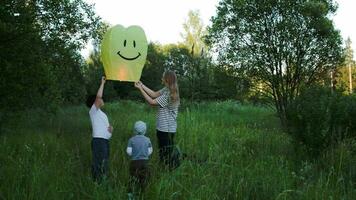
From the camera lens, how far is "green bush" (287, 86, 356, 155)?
7215mm

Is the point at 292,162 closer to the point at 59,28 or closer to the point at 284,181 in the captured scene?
the point at 284,181

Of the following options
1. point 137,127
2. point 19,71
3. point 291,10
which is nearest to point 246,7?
point 291,10

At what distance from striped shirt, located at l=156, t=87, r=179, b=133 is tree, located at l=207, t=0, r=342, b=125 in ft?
23.6

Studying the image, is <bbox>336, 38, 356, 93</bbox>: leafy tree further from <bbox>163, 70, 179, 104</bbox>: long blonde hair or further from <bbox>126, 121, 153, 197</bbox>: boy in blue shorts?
<bbox>126, 121, 153, 197</bbox>: boy in blue shorts

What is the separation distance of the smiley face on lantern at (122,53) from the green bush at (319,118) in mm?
2984

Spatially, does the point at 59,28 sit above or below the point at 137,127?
above

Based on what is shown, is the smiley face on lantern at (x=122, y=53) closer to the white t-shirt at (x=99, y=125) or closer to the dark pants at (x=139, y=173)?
the white t-shirt at (x=99, y=125)

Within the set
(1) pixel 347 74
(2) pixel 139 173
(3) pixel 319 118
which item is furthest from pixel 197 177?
(1) pixel 347 74

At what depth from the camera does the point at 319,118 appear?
23.8 feet

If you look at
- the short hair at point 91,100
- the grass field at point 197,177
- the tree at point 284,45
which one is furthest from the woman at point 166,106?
the tree at point 284,45

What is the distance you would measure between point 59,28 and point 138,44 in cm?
496

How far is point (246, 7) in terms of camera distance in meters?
13.3

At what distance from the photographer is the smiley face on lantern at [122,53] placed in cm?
579

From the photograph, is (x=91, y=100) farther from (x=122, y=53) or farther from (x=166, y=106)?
(x=166, y=106)
